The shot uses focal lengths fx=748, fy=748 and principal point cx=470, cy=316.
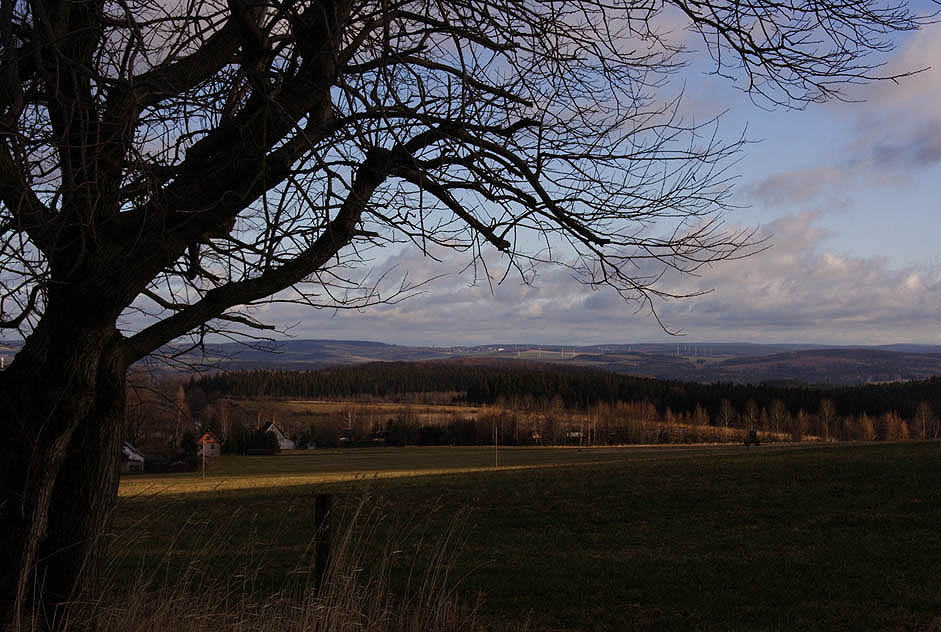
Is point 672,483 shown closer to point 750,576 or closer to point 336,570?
point 750,576

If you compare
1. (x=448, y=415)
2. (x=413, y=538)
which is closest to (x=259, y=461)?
(x=448, y=415)

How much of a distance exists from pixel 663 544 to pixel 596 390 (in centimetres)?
9981

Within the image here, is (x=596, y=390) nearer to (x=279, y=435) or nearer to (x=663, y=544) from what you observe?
(x=279, y=435)

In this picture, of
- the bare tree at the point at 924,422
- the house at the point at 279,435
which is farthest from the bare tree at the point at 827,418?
the house at the point at 279,435

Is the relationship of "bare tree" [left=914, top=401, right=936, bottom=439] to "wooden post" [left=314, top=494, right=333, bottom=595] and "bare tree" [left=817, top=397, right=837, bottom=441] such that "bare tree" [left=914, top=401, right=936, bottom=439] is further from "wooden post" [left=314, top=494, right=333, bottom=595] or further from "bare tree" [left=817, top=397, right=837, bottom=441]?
"wooden post" [left=314, top=494, right=333, bottom=595]

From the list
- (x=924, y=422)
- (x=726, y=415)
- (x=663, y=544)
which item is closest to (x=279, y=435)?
(x=726, y=415)

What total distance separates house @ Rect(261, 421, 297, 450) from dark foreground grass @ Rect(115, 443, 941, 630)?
58.1 m

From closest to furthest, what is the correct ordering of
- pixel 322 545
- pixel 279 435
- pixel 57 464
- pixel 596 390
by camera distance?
pixel 57 464
pixel 322 545
pixel 279 435
pixel 596 390

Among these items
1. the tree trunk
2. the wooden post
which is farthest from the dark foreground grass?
the tree trunk

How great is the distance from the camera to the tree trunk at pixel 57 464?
12.7ft

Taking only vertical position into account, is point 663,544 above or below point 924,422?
above

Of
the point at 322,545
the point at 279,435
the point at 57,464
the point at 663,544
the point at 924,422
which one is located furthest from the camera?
the point at 924,422

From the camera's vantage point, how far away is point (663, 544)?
498 inches

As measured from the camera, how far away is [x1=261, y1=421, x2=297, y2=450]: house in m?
76.3
